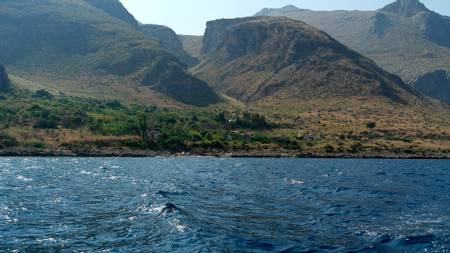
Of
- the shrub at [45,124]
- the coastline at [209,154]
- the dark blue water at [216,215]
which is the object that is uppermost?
the dark blue water at [216,215]

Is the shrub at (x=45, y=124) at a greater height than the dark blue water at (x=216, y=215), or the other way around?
the dark blue water at (x=216, y=215)

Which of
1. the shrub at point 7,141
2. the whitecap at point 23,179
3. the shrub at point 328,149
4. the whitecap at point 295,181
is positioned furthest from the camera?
the shrub at point 328,149

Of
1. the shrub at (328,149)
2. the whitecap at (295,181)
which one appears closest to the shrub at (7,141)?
the whitecap at (295,181)

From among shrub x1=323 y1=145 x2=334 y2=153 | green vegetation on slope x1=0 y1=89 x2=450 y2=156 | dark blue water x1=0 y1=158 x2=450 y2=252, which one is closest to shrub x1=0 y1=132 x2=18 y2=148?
green vegetation on slope x1=0 y1=89 x2=450 y2=156

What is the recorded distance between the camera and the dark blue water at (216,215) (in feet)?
108

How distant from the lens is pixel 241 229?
37.8 metres

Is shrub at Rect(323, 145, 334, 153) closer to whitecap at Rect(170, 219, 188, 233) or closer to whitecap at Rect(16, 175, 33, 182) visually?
whitecap at Rect(16, 175, 33, 182)

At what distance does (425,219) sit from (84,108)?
170625mm

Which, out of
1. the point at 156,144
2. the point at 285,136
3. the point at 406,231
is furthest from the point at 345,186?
the point at 285,136

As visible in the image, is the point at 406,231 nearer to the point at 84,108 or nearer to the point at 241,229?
the point at 241,229

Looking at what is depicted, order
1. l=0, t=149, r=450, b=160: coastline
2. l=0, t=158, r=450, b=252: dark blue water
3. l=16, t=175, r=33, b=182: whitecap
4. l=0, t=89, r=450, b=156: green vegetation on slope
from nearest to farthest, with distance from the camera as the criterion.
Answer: l=0, t=158, r=450, b=252: dark blue water, l=16, t=175, r=33, b=182: whitecap, l=0, t=149, r=450, b=160: coastline, l=0, t=89, r=450, b=156: green vegetation on slope

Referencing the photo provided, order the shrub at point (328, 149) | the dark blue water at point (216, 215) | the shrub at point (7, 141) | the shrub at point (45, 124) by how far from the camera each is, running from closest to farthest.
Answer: the dark blue water at point (216, 215) < the shrub at point (7, 141) < the shrub at point (45, 124) < the shrub at point (328, 149)

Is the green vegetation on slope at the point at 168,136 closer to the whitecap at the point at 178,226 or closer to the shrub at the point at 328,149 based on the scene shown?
the shrub at the point at 328,149

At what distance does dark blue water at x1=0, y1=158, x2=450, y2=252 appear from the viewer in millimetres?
32906
